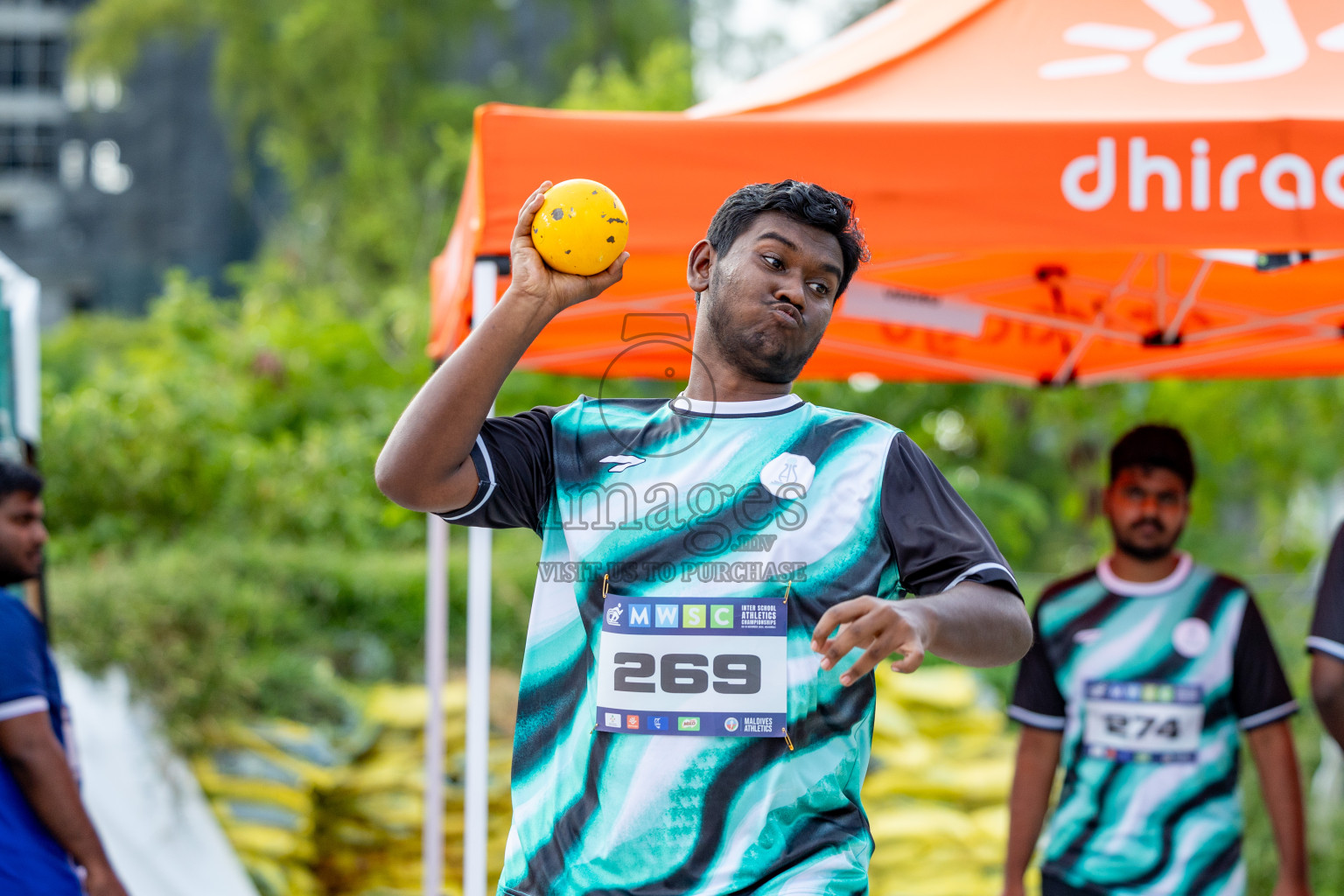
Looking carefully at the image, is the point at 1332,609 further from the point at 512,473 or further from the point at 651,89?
the point at 651,89

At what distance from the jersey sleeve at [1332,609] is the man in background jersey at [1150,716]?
1.03ft

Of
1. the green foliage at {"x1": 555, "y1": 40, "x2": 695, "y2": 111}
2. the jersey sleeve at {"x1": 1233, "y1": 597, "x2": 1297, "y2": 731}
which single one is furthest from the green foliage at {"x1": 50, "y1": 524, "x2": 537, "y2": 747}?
the green foliage at {"x1": 555, "y1": 40, "x2": 695, "y2": 111}

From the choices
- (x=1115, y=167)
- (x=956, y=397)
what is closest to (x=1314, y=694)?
(x=1115, y=167)

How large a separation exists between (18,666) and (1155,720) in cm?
264

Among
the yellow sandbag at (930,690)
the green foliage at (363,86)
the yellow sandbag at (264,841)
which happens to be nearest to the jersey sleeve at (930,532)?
the yellow sandbag at (264,841)

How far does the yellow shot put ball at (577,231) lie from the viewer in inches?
67.2

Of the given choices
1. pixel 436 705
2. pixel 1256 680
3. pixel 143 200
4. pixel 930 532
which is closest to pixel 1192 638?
pixel 1256 680

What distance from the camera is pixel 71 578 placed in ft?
18.0

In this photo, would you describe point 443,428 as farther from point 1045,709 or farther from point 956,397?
point 956,397

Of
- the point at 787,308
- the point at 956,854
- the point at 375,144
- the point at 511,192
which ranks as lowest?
the point at 956,854

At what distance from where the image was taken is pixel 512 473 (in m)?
1.79

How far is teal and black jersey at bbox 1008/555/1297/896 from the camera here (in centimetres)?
314

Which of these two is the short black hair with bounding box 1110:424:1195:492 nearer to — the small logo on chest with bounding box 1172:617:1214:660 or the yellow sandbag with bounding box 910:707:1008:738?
the small logo on chest with bounding box 1172:617:1214:660

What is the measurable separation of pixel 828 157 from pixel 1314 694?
5.21ft
